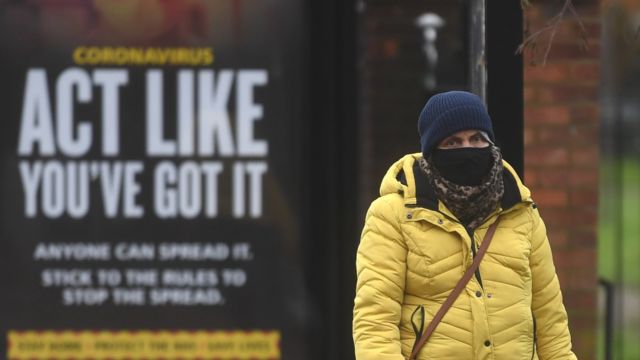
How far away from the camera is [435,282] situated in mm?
3023

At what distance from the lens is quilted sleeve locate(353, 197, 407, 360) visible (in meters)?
2.99

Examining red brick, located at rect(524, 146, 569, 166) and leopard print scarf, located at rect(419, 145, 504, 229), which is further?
red brick, located at rect(524, 146, 569, 166)

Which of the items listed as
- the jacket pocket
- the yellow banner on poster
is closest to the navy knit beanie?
the jacket pocket

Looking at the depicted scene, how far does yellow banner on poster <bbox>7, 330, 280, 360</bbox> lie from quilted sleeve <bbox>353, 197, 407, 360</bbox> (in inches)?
111

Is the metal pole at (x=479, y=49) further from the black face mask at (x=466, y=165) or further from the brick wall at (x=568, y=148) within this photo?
the black face mask at (x=466, y=165)

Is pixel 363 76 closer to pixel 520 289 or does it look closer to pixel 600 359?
pixel 600 359

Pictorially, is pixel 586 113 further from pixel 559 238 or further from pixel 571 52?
pixel 559 238

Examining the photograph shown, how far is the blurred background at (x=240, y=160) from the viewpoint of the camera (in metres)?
5.66

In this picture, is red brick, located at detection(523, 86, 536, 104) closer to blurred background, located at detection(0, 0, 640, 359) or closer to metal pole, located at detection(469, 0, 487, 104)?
blurred background, located at detection(0, 0, 640, 359)

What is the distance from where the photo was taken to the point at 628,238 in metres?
5.76

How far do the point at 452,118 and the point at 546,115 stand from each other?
8.65ft

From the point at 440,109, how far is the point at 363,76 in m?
2.90

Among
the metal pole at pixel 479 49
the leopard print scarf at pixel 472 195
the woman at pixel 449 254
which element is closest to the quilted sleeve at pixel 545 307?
the woman at pixel 449 254

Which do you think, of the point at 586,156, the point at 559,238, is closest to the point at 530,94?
the point at 586,156
